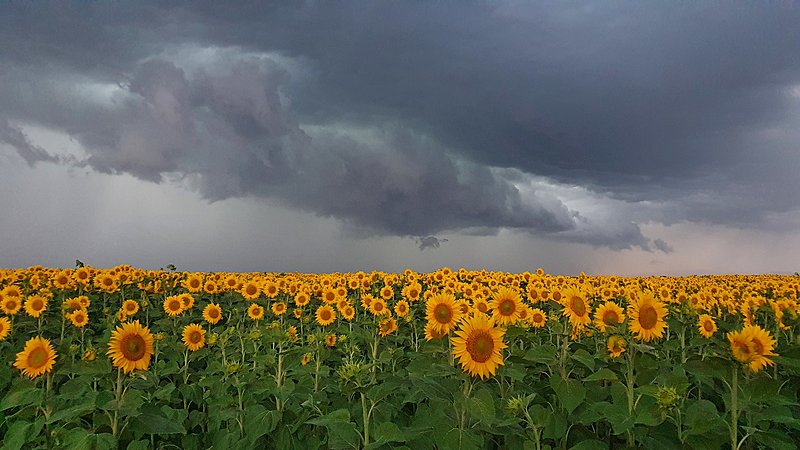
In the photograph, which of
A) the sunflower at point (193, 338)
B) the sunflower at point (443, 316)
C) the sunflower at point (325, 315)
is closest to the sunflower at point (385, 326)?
the sunflower at point (443, 316)

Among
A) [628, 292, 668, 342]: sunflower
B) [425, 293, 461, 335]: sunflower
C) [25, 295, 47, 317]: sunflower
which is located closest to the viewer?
[628, 292, 668, 342]: sunflower

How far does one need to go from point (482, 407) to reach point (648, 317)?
2607 millimetres

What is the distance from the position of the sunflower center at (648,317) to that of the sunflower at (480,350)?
2.04m

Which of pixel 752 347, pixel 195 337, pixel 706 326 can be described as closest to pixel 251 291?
pixel 195 337

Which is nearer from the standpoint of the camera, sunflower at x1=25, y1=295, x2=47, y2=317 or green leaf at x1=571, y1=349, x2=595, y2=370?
green leaf at x1=571, y1=349, x2=595, y2=370

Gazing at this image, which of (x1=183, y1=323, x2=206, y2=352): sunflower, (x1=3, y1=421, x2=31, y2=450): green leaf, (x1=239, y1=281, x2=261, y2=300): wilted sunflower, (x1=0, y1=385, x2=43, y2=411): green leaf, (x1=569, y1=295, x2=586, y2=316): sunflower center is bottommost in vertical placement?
(x1=3, y1=421, x2=31, y2=450): green leaf

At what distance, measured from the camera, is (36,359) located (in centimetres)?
716

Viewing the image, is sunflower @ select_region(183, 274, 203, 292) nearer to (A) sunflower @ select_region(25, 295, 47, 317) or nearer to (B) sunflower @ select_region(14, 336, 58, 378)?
(A) sunflower @ select_region(25, 295, 47, 317)

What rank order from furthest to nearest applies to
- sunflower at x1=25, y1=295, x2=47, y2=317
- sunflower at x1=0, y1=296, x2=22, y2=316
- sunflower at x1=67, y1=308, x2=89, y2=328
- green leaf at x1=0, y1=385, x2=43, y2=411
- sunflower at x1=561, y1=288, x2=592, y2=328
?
sunflower at x1=0, y1=296, x2=22, y2=316
sunflower at x1=25, y1=295, x2=47, y2=317
sunflower at x1=67, y1=308, x2=89, y2=328
sunflower at x1=561, y1=288, x2=592, y2=328
green leaf at x1=0, y1=385, x2=43, y2=411

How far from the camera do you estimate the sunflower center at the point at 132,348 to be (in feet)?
21.4

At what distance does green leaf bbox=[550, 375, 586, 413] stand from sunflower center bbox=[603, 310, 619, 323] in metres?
1.17

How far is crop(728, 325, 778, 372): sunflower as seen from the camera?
536cm

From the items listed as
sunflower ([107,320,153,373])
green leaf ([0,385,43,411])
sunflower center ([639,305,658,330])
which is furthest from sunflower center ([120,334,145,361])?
sunflower center ([639,305,658,330])

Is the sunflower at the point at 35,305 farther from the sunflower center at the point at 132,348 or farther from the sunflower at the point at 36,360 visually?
the sunflower center at the point at 132,348
